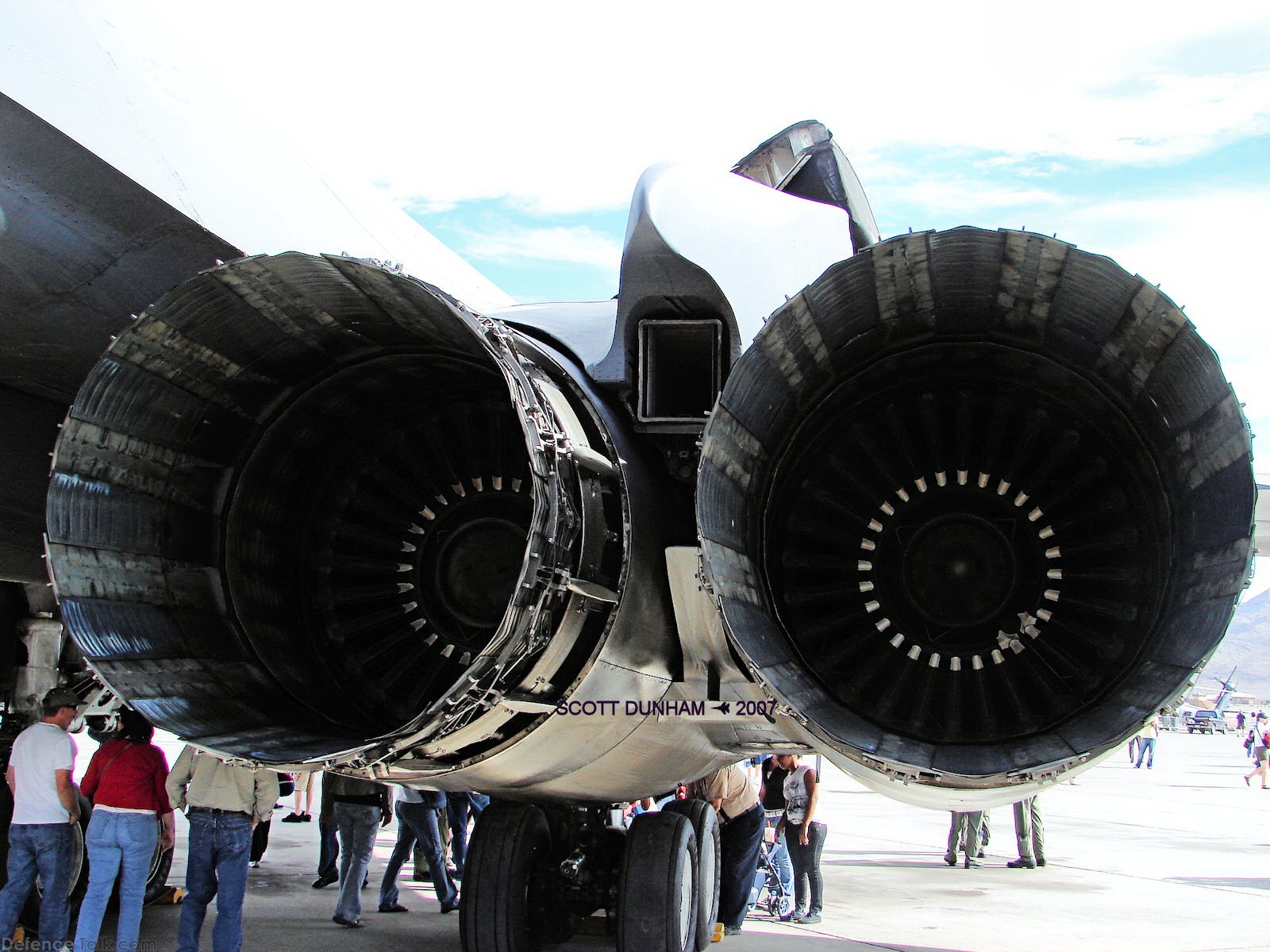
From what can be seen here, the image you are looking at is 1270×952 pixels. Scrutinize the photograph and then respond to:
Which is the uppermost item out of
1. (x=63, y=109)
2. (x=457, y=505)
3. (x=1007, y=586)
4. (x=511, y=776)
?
(x=63, y=109)

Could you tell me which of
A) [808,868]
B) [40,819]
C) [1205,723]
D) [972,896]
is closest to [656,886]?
[40,819]

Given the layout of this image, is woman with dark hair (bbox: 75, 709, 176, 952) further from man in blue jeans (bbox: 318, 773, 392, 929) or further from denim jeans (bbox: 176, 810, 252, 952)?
man in blue jeans (bbox: 318, 773, 392, 929)

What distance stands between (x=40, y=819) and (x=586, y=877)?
2.24 metres

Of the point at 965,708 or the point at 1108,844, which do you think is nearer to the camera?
the point at 965,708

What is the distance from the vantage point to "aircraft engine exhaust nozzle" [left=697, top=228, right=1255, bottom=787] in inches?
114

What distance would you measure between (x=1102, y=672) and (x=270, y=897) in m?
5.44

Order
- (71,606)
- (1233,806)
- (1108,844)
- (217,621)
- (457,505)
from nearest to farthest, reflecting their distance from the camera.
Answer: (71,606), (217,621), (457,505), (1108,844), (1233,806)

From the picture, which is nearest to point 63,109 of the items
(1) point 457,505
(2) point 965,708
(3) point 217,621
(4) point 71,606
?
(4) point 71,606

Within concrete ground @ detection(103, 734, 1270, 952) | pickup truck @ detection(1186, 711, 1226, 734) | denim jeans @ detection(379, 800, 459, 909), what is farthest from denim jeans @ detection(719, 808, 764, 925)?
pickup truck @ detection(1186, 711, 1226, 734)

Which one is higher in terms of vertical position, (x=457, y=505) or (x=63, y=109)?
(x=63, y=109)

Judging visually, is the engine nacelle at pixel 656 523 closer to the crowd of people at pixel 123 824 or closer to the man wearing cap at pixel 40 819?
the crowd of people at pixel 123 824

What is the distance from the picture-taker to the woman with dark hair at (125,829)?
4672mm

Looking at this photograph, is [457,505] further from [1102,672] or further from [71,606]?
[1102,672]

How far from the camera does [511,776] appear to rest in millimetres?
3715
